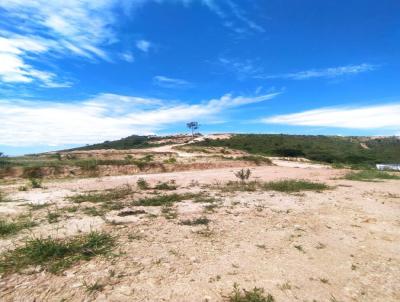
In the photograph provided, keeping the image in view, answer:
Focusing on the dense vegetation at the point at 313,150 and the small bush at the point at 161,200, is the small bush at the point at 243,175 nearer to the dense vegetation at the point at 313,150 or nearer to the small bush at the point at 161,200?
the small bush at the point at 161,200

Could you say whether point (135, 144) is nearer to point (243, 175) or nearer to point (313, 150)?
point (313, 150)

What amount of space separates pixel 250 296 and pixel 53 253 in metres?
3.43

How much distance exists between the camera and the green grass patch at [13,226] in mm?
7430

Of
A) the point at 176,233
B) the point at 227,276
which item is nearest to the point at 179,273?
the point at 227,276

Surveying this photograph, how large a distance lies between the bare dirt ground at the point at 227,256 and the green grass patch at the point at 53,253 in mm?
188

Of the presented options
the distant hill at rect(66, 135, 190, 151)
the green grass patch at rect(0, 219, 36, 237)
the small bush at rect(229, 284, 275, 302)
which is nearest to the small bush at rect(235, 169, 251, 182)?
the green grass patch at rect(0, 219, 36, 237)

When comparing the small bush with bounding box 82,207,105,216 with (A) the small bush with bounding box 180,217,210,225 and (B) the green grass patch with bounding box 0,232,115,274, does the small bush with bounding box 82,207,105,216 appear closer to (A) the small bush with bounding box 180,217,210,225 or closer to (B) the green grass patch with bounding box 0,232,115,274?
(A) the small bush with bounding box 180,217,210,225

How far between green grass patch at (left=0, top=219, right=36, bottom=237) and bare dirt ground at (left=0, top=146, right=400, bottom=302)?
8.7 inches

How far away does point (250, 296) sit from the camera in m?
4.73

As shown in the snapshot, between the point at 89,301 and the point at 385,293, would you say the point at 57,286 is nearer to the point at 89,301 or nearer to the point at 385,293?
the point at 89,301

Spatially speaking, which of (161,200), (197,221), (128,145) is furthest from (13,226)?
(128,145)

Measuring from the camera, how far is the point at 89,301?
4520 mm

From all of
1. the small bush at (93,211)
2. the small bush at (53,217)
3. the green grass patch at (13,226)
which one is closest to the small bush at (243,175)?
the small bush at (93,211)

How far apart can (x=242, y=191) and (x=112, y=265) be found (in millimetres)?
9521
